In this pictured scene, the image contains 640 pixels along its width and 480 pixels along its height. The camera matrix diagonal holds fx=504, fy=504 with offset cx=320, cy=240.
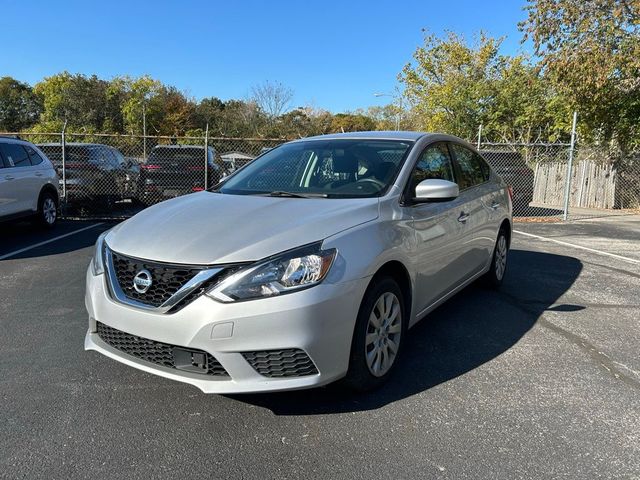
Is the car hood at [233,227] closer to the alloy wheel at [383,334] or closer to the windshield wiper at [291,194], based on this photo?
the windshield wiper at [291,194]

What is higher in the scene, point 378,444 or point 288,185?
point 288,185

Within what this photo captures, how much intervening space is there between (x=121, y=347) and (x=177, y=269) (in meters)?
0.69

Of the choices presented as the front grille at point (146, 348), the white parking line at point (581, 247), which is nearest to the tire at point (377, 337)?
the front grille at point (146, 348)

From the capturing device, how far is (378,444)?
2672 millimetres

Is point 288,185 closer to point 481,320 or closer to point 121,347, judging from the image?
point 121,347

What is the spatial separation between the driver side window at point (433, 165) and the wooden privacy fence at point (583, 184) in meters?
11.8

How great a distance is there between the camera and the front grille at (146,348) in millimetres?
2670

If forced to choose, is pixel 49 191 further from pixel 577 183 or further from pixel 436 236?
pixel 577 183

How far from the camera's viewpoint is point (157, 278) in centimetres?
271

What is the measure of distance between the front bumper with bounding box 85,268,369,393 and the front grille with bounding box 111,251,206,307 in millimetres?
79

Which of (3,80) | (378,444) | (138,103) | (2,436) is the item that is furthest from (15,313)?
(3,80)

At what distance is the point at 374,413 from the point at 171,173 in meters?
9.28

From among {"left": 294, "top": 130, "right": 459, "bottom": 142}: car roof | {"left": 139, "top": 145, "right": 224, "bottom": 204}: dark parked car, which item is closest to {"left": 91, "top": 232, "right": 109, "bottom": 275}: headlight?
{"left": 294, "top": 130, "right": 459, "bottom": 142}: car roof

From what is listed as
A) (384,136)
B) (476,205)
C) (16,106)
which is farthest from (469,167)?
(16,106)
